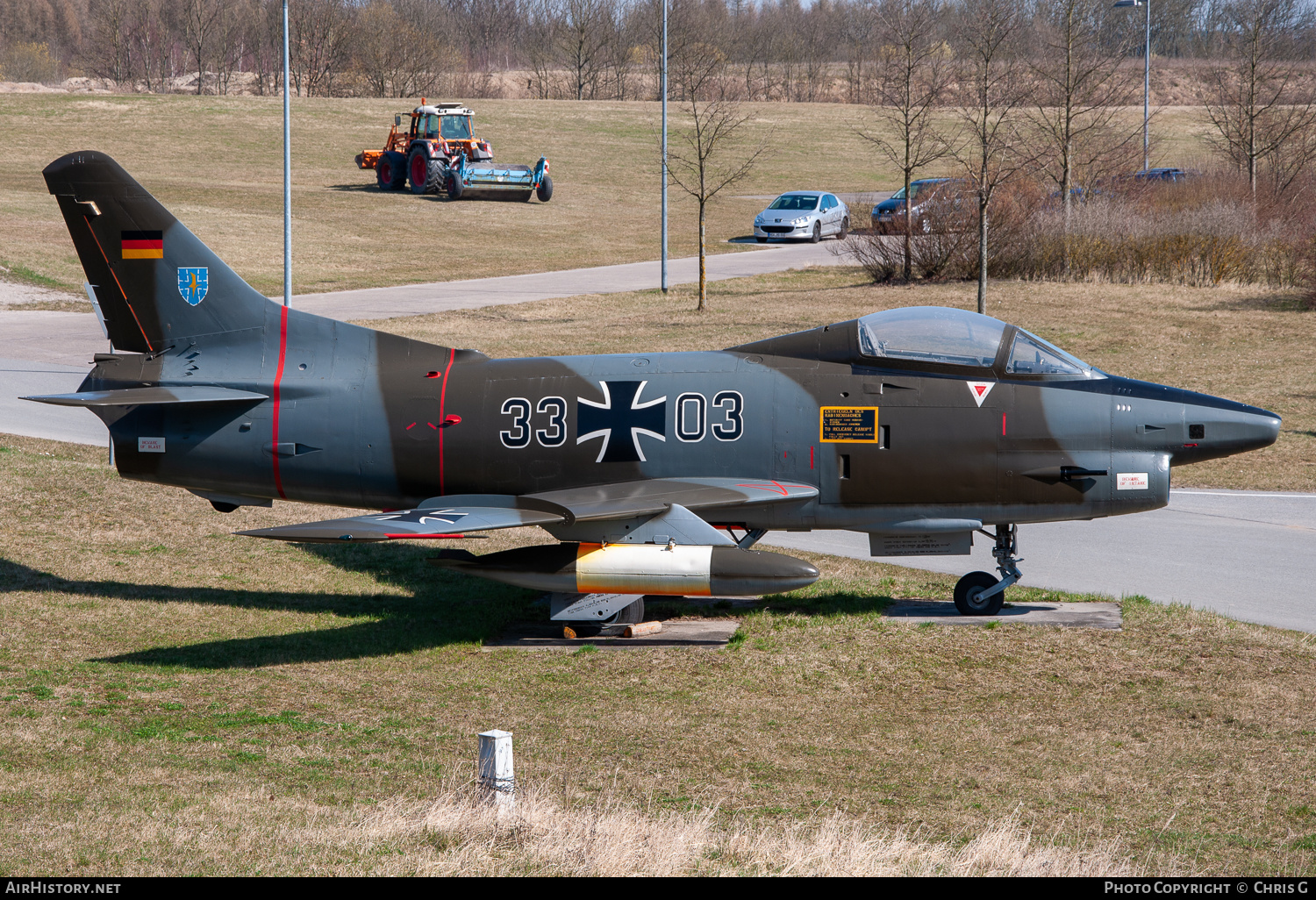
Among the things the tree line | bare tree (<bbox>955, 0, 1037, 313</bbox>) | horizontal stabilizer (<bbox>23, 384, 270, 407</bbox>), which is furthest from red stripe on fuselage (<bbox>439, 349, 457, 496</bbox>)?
the tree line

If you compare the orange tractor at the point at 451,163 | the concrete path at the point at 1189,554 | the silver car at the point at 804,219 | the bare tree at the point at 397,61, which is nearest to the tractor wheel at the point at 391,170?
the orange tractor at the point at 451,163

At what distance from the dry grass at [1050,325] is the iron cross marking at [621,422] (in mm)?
12554

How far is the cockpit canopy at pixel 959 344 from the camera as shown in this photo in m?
11.7

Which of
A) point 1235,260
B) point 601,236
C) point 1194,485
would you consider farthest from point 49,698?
point 601,236

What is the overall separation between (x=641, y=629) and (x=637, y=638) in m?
0.19

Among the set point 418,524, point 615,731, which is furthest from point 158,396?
point 615,731

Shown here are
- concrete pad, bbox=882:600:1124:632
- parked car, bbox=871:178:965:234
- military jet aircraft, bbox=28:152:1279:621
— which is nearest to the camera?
military jet aircraft, bbox=28:152:1279:621

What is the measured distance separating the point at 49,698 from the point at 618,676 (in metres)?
4.69

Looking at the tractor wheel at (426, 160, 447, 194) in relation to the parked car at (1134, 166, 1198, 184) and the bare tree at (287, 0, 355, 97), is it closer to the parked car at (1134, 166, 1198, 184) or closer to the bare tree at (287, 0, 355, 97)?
the parked car at (1134, 166, 1198, 184)

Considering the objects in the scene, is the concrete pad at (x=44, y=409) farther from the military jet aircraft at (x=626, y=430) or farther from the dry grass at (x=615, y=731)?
the military jet aircraft at (x=626, y=430)

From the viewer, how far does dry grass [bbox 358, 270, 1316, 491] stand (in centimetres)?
2550

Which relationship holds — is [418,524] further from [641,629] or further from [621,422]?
[641,629]

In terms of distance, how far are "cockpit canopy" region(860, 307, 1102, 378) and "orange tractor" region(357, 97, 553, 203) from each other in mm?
45595

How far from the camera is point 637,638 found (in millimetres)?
11961
